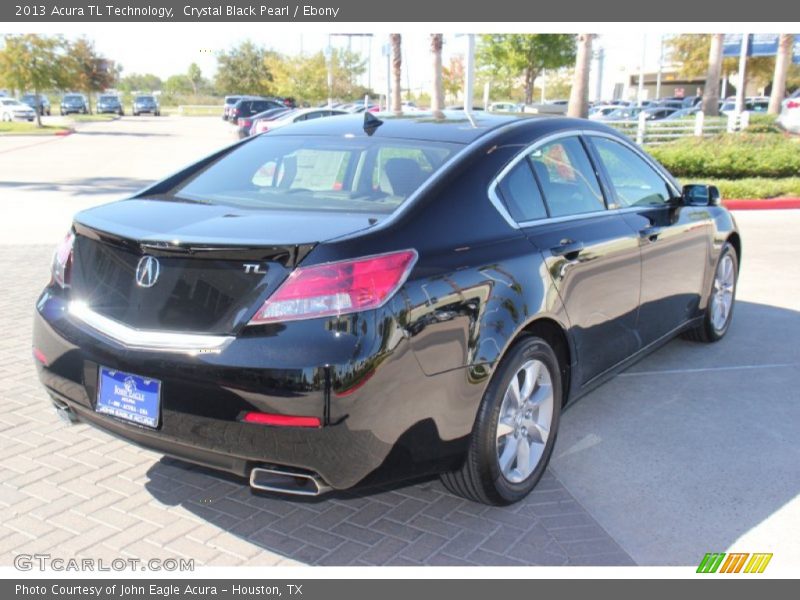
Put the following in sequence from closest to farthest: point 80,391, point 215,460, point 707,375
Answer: point 215,460
point 80,391
point 707,375

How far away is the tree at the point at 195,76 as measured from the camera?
92438 mm

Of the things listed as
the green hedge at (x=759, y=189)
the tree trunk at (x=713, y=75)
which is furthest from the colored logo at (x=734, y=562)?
the tree trunk at (x=713, y=75)

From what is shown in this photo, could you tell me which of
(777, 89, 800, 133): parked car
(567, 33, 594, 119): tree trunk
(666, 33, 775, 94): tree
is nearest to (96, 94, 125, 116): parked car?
(666, 33, 775, 94): tree

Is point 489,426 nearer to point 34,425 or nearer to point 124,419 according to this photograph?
point 124,419

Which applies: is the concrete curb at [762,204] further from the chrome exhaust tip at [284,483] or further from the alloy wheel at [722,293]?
the chrome exhaust tip at [284,483]

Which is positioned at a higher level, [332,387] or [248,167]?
[248,167]

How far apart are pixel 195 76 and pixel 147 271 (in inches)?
3905

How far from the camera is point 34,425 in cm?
437

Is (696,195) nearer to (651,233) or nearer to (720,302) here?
(651,233)

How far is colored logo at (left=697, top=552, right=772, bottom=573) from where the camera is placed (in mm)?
3156

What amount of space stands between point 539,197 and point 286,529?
6.37 feet

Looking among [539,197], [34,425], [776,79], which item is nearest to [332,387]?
[539,197]

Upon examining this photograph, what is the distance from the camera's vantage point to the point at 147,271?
300cm

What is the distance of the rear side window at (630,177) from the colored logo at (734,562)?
2055 millimetres
